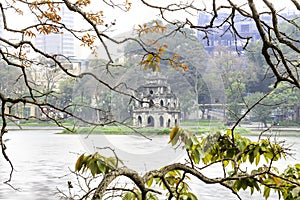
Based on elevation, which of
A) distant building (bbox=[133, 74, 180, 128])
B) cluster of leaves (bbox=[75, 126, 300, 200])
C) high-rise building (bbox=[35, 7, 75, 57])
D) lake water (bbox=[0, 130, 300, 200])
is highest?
high-rise building (bbox=[35, 7, 75, 57])

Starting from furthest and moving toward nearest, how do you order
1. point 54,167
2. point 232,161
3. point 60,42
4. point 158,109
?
1. point 60,42
2. point 158,109
3. point 54,167
4. point 232,161

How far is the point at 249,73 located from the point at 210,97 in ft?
5.30

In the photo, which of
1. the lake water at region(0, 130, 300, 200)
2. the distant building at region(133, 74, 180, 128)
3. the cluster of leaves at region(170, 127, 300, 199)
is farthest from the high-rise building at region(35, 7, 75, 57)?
the cluster of leaves at region(170, 127, 300, 199)

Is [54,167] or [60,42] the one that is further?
[60,42]

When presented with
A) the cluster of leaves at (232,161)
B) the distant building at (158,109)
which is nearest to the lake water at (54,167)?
the cluster of leaves at (232,161)

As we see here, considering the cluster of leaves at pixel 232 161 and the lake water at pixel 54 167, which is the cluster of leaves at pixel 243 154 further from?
the lake water at pixel 54 167

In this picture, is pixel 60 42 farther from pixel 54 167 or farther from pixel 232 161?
pixel 232 161

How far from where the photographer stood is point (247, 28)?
26.4m

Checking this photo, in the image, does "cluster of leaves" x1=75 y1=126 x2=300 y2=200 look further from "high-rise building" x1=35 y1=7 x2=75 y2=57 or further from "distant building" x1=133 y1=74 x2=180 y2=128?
"distant building" x1=133 y1=74 x2=180 y2=128

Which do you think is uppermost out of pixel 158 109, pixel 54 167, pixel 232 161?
pixel 158 109

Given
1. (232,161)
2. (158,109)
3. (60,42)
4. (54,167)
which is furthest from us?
(60,42)

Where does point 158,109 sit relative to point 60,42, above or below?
below

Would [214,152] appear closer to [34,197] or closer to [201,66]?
[34,197]

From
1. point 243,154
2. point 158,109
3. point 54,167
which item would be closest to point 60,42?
point 158,109
